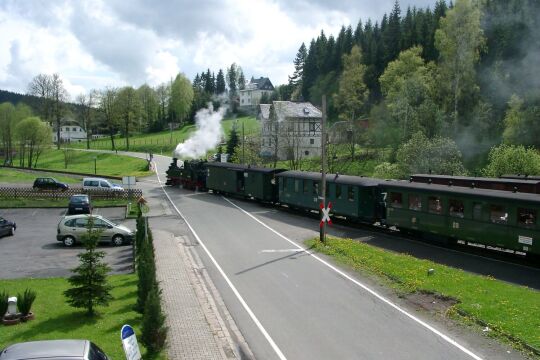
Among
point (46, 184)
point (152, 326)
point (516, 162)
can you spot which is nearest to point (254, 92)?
point (46, 184)

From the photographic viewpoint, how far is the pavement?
12.2 m

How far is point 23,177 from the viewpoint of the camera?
5828cm

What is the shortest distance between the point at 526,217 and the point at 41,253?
68.8 ft

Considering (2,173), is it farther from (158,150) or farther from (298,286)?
(298,286)

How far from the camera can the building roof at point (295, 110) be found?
7575cm

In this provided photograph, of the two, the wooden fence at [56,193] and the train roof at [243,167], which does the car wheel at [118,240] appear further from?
the train roof at [243,167]

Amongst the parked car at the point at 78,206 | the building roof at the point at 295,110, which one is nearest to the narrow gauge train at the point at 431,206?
the parked car at the point at 78,206

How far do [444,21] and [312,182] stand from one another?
30.8 m

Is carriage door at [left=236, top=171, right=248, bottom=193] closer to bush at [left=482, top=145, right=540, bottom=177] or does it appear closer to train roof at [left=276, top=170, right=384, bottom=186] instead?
train roof at [left=276, top=170, right=384, bottom=186]

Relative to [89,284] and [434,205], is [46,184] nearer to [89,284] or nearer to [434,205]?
[434,205]

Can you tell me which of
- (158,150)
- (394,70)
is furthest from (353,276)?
(158,150)

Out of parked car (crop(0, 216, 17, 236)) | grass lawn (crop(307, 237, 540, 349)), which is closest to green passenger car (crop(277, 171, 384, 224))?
grass lawn (crop(307, 237, 540, 349))

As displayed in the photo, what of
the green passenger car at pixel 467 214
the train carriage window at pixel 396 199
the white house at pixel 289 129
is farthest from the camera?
the white house at pixel 289 129

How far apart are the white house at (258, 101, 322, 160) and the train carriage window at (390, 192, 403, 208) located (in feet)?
116
